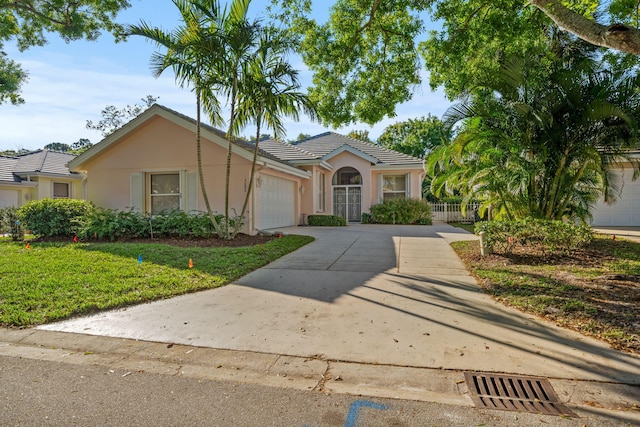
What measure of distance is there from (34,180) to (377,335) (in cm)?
2278

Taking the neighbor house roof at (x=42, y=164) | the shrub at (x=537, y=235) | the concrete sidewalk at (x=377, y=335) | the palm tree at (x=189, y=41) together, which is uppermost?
the palm tree at (x=189, y=41)

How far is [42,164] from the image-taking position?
2069cm

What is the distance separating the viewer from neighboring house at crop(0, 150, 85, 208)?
62.1 ft

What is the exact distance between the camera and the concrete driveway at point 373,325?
3.37 meters

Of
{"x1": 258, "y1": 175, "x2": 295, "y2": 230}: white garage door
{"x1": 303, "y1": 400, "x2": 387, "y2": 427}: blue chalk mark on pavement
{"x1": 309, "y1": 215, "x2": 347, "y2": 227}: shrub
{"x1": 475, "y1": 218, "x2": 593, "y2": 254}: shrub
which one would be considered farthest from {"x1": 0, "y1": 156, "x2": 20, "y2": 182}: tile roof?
{"x1": 303, "y1": 400, "x2": 387, "y2": 427}: blue chalk mark on pavement

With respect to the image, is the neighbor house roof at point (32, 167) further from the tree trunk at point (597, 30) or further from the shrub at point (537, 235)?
the tree trunk at point (597, 30)

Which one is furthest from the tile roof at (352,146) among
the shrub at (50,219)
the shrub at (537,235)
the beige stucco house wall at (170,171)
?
the shrub at (50,219)

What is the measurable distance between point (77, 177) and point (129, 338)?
2161 cm

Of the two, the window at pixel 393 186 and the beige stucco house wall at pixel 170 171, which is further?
the window at pixel 393 186

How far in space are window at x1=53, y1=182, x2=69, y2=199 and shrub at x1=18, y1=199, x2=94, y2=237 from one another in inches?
410

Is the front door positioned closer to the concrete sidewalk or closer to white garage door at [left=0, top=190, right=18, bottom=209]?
the concrete sidewalk

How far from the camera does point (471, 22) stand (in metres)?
9.83

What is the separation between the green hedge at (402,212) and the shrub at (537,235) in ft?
33.6

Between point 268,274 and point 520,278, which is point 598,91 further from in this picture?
point 268,274
